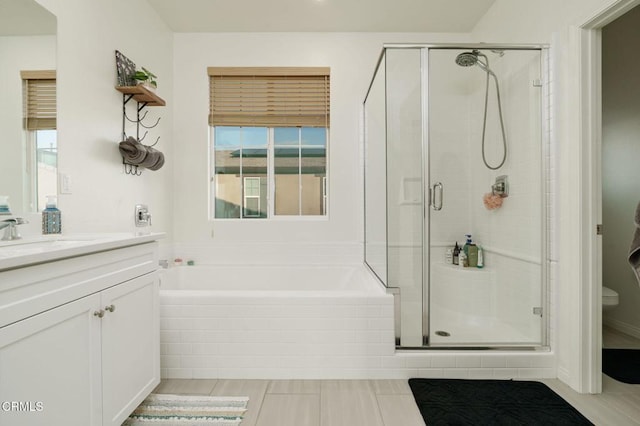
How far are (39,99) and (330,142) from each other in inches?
80.6

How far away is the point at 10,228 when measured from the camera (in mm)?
1306

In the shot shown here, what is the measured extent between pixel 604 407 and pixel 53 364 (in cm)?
238

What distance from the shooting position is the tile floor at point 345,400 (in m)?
1.49

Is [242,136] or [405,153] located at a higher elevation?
[242,136]

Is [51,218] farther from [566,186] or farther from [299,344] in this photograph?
[566,186]

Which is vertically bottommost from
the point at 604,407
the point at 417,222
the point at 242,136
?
the point at 604,407

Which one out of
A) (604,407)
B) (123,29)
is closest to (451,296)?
(604,407)

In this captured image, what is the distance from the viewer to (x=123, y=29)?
7.25 ft

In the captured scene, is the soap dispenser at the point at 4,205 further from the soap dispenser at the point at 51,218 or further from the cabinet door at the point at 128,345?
the cabinet door at the point at 128,345

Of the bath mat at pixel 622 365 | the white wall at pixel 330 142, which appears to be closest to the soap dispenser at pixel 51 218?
the white wall at pixel 330 142

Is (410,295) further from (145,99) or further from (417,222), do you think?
(145,99)

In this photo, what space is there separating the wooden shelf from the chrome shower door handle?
2041mm

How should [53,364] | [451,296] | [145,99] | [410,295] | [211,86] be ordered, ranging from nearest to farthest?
[53,364], [410,295], [451,296], [145,99], [211,86]

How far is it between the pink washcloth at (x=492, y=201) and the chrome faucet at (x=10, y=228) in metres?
2.63
